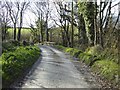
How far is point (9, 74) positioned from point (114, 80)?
486 centimetres

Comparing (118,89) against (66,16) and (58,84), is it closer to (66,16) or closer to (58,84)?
(58,84)

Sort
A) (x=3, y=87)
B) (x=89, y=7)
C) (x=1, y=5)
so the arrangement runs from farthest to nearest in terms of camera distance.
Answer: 1. (x=1, y=5)
2. (x=89, y=7)
3. (x=3, y=87)

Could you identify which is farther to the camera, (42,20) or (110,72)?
Answer: (42,20)

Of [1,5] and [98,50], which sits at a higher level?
[1,5]

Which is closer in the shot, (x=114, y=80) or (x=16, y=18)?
(x=114, y=80)

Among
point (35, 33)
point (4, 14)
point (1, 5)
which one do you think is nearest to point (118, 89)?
point (1, 5)

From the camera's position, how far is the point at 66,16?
1961 inches

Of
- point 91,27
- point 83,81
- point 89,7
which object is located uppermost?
point 89,7

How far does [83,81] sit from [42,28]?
229 ft

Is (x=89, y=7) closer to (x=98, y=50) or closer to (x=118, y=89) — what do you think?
(x=98, y=50)

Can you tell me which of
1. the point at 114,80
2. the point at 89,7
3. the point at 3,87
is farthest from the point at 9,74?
the point at 89,7

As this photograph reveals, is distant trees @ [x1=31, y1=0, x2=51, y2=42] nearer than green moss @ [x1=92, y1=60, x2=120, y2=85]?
No

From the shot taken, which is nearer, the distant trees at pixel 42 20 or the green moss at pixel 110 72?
the green moss at pixel 110 72

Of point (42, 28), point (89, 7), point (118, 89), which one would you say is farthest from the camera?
point (42, 28)
